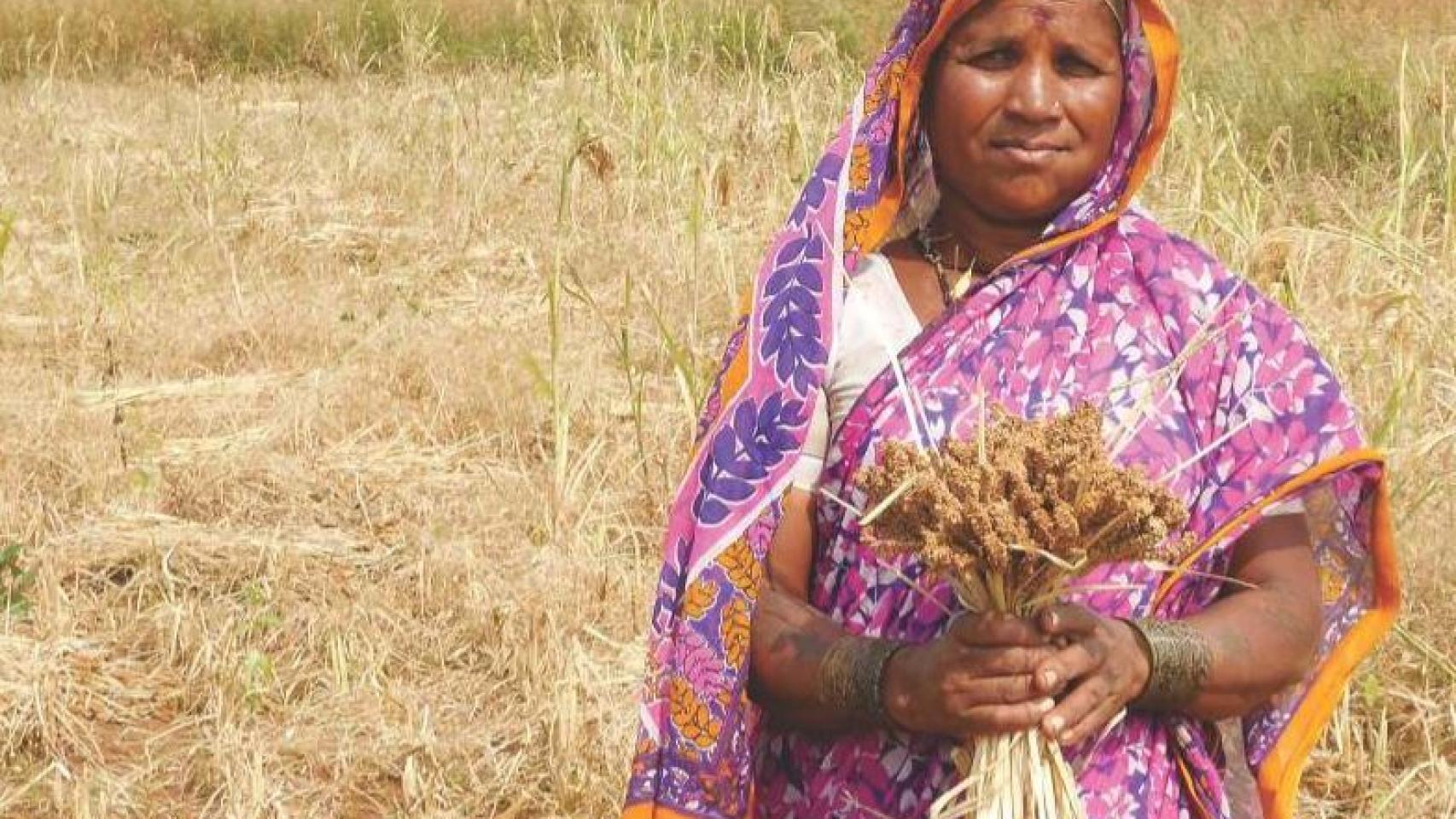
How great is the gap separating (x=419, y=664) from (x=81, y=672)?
1.70 ft

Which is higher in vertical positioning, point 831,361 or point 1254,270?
point 831,361

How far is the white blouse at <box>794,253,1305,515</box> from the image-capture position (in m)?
2.08

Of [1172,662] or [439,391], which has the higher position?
[1172,662]

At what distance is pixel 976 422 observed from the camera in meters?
1.96

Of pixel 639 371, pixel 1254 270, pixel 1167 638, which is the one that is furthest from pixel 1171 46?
pixel 639 371

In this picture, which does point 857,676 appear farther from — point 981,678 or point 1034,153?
point 1034,153

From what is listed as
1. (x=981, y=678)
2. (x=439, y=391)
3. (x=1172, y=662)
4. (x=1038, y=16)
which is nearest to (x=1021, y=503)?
(x=981, y=678)

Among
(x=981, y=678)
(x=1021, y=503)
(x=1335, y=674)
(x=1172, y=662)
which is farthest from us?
(x=1335, y=674)

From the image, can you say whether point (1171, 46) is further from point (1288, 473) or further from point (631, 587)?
point (631, 587)

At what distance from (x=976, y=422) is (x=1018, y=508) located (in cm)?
28

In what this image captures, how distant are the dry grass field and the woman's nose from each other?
1.16m

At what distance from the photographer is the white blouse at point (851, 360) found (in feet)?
6.84

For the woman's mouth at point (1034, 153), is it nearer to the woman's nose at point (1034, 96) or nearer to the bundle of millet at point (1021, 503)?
the woman's nose at point (1034, 96)

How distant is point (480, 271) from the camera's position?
5.35m
